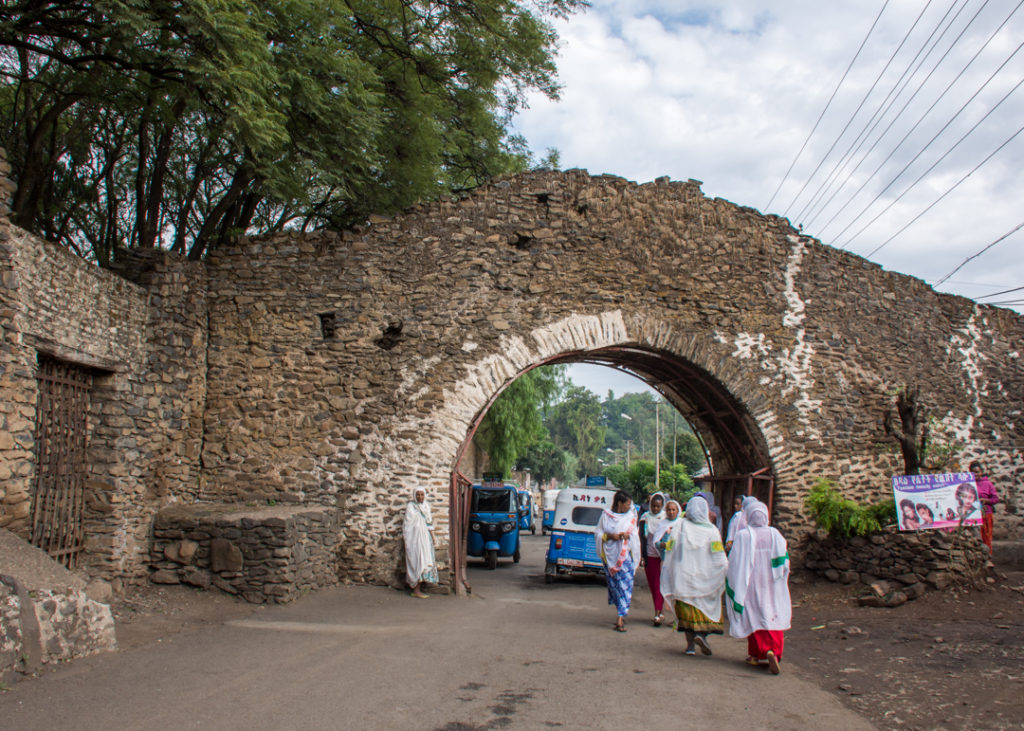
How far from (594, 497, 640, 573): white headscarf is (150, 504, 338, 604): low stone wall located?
335 centimetres

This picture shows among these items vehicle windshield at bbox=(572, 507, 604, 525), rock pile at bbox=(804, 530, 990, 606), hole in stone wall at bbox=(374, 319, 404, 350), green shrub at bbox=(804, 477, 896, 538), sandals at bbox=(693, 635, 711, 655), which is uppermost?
hole in stone wall at bbox=(374, 319, 404, 350)

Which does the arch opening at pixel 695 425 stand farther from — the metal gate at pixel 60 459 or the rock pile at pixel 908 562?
the metal gate at pixel 60 459

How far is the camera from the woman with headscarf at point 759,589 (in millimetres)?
6078

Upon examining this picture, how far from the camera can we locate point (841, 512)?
33.0ft

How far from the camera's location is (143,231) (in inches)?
456

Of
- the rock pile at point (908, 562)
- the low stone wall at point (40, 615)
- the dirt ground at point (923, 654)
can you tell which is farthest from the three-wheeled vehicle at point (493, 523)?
the low stone wall at point (40, 615)

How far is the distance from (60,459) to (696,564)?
20.2 feet

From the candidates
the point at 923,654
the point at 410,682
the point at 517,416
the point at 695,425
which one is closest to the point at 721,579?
the point at 923,654

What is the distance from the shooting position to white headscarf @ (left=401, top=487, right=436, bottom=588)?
9211mm

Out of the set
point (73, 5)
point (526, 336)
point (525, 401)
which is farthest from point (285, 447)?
point (525, 401)

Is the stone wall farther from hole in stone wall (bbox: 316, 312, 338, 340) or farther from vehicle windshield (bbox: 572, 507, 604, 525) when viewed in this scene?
vehicle windshield (bbox: 572, 507, 604, 525)

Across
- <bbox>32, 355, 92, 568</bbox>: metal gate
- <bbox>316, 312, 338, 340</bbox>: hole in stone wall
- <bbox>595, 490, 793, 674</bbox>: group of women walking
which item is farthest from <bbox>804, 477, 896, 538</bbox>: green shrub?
<bbox>32, 355, 92, 568</bbox>: metal gate

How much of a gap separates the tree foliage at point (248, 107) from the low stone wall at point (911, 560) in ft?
26.5

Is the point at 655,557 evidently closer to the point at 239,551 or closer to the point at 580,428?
the point at 239,551
